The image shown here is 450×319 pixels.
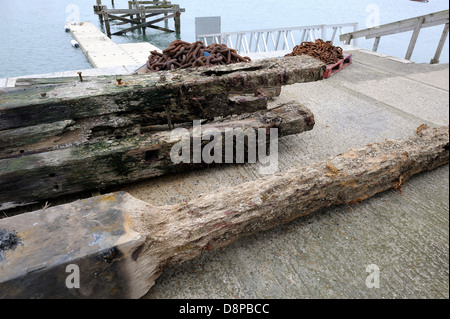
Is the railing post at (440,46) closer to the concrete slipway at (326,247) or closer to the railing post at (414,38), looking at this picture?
the railing post at (414,38)

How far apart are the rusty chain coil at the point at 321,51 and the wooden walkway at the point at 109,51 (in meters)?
3.64

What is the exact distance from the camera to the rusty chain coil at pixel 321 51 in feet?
20.1

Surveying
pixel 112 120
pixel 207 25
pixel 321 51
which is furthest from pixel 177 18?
pixel 112 120

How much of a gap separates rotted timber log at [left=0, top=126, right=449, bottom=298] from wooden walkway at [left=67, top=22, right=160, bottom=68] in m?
5.44

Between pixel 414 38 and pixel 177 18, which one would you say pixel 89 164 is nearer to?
pixel 414 38

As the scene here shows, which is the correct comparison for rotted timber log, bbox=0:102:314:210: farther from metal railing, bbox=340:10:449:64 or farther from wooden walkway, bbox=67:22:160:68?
metal railing, bbox=340:10:449:64

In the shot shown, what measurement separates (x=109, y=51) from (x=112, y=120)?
679 cm

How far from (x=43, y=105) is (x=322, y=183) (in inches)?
99.8

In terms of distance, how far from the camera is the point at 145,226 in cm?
182

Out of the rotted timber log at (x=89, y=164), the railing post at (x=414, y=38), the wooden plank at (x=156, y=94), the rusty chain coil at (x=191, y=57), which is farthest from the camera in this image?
the railing post at (x=414, y=38)

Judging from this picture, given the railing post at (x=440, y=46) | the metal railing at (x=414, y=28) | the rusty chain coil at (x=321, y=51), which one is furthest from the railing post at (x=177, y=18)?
the railing post at (x=440, y=46)

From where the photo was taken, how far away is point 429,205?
9.00ft

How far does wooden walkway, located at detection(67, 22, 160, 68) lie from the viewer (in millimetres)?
7088
